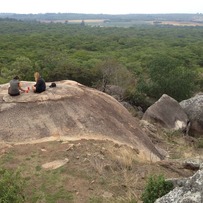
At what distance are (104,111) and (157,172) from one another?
14.3ft

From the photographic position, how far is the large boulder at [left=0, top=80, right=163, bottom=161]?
39.8ft

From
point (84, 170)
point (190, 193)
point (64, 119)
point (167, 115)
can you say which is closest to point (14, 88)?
point (64, 119)

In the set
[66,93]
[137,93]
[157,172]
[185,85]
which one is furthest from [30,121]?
[185,85]

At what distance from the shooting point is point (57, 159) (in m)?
10.5

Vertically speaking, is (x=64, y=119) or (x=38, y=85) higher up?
(x=38, y=85)

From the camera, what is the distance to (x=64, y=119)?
499 inches

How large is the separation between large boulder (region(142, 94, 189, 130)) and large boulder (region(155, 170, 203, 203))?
13668 mm

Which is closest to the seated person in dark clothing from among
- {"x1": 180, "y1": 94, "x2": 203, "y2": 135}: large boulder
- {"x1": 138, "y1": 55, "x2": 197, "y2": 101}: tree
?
{"x1": 180, "y1": 94, "x2": 203, "y2": 135}: large boulder

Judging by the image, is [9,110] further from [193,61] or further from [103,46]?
[103,46]

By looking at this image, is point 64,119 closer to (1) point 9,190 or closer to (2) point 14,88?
(2) point 14,88

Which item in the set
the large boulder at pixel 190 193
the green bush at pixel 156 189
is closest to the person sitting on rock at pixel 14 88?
the green bush at pixel 156 189

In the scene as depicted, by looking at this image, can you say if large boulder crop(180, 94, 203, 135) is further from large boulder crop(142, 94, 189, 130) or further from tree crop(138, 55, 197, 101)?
tree crop(138, 55, 197, 101)

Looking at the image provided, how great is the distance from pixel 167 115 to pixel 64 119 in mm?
9401

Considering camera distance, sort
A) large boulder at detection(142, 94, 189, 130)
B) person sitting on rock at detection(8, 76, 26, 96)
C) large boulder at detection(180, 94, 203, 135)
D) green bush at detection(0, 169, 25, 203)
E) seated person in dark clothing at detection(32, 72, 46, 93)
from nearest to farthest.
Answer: green bush at detection(0, 169, 25, 203)
person sitting on rock at detection(8, 76, 26, 96)
seated person in dark clothing at detection(32, 72, 46, 93)
large boulder at detection(142, 94, 189, 130)
large boulder at detection(180, 94, 203, 135)
